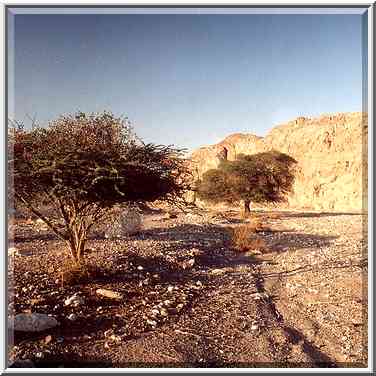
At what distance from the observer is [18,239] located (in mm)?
7883

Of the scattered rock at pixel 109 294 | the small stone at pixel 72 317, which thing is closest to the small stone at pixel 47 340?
the small stone at pixel 72 317

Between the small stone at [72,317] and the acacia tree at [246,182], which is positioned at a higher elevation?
the acacia tree at [246,182]

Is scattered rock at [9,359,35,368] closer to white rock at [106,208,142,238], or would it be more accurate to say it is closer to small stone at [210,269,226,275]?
small stone at [210,269,226,275]

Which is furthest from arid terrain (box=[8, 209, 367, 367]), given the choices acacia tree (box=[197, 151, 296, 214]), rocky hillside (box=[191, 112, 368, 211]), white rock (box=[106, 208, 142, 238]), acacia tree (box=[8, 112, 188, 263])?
rocky hillside (box=[191, 112, 368, 211])

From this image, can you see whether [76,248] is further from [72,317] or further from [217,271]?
[217,271]

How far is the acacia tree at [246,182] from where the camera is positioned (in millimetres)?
17906

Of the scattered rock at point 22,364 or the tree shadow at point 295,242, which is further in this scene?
the tree shadow at point 295,242

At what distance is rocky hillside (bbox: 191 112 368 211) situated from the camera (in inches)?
1080

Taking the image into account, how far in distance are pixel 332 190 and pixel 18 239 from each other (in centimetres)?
2416

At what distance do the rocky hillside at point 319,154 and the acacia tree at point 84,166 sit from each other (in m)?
19.9

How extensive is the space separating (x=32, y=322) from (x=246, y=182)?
1508cm

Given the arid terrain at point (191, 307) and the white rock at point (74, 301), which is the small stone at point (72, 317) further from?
the white rock at point (74, 301)

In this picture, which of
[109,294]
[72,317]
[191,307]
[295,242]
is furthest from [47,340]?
[295,242]

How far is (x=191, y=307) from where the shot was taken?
13.7ft
